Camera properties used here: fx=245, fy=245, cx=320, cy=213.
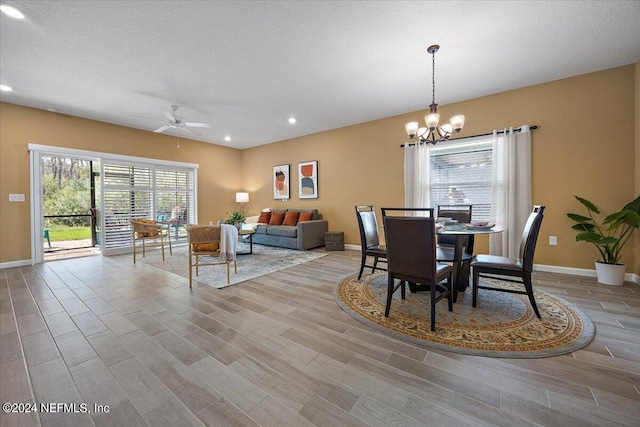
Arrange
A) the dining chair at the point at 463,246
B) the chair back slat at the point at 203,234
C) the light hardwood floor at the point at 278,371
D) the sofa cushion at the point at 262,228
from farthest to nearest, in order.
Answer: the sofa cushion at the point at 262,228 → the chair back slat at the point at 203,234 → the dining chair at the point at 463,246 → the light hardwood floor at the point at 278,371

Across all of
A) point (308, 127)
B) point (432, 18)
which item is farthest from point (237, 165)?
point (432, 18)

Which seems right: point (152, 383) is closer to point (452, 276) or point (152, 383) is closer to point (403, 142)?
point (452, 276)

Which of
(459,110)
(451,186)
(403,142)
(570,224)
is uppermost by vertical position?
(459,110)

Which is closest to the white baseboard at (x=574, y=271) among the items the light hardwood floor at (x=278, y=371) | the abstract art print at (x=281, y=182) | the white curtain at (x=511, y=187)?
the white curtain at (x=511, y=187)

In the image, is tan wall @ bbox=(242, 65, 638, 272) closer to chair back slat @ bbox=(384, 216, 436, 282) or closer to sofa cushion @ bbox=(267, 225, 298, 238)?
sofa cushion @ bbox=(267, 225, 298, 238)

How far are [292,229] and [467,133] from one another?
12.5 ft

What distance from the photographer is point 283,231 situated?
5.62 metres

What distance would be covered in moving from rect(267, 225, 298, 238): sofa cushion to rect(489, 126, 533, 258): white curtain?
12.0 feet

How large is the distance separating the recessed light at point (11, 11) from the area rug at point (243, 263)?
308 cm

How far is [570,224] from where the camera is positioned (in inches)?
138

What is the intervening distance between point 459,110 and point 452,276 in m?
3.21

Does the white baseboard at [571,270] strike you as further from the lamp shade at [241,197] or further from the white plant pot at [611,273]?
the lamp shade at [241,197]

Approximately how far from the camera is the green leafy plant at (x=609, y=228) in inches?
113

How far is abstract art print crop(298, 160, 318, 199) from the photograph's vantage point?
242 inches
